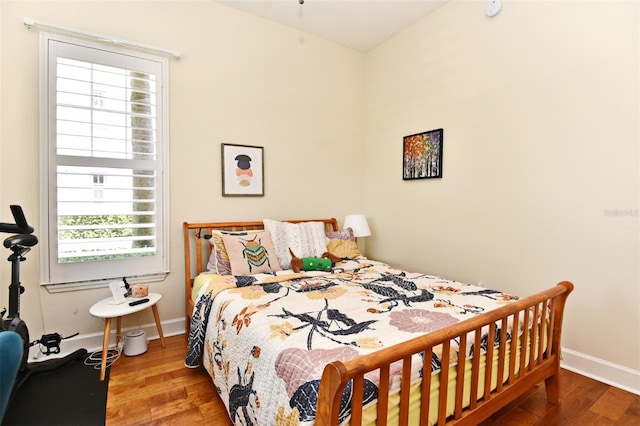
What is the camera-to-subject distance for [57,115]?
236 cm

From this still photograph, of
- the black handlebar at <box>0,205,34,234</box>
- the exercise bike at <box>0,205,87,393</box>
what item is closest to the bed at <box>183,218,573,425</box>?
the exercise bike at <box>0,205,87,393</box>

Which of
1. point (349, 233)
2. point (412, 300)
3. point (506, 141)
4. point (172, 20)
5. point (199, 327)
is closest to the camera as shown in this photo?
point (412, 300)

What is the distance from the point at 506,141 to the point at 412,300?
1.58 metres

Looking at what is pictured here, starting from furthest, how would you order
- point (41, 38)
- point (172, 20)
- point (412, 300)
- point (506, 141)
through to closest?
point (172, 20) → point (506, 141) → point (41, 38) → point (412, 300)

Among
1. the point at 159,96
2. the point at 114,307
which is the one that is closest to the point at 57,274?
the point at 114,307

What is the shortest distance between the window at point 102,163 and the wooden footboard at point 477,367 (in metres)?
2.29

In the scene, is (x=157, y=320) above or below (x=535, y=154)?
below

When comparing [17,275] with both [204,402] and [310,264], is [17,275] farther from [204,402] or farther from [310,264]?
[310,264]

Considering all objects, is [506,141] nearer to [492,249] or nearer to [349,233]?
[492,249]

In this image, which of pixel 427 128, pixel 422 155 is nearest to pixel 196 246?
pixel 422 155

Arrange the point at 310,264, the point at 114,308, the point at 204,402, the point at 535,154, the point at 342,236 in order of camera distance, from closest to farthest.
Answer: the point at 204,402 → the point at 114,308 → the point at 535,154 → the point at 310,264 → the point at 342,236

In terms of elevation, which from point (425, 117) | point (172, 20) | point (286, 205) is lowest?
point (286, 205)

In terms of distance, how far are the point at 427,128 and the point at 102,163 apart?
288 cm

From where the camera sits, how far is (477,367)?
1.41m
